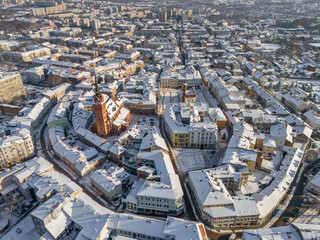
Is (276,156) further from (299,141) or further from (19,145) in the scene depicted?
(19,145)

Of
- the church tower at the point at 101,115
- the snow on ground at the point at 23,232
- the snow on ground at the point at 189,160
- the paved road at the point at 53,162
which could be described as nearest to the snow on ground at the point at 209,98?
the snow on ground at the point at 189,160

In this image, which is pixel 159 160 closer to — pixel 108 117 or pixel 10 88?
pixel 108 117

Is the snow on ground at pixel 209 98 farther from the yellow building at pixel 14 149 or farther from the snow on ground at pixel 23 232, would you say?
the snow on ground at pixel 23 232

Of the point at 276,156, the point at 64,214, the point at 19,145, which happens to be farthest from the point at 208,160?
the point at 19,145

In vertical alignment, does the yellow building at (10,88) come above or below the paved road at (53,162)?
above

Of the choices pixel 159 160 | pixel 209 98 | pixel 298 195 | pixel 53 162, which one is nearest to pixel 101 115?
pixel 53 162

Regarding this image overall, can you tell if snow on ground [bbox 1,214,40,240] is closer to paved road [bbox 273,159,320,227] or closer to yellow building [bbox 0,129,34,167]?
yellow building [bbox 0,129,34,167]
